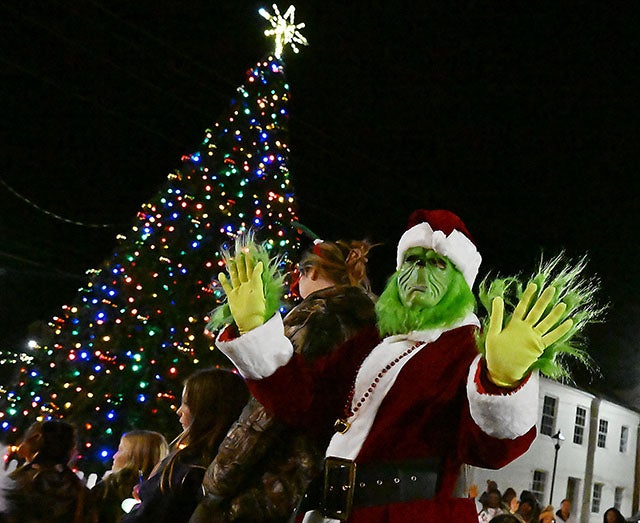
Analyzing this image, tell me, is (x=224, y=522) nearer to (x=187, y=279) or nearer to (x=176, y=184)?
(x=187, y=279)

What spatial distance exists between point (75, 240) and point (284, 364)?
66.8 ft

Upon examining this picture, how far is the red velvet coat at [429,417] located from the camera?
7.37ft

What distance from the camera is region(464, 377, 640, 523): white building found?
2831 cm

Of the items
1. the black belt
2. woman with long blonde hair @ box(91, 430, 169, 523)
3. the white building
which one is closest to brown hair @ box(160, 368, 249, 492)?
woman with long blonde hair @ box(91, 430, 169, 523)

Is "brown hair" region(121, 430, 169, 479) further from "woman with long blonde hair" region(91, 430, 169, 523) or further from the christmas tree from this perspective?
the christmas tree

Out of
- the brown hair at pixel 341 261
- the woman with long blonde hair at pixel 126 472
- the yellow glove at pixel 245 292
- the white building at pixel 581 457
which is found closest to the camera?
the yellow glove at pixel 245 292

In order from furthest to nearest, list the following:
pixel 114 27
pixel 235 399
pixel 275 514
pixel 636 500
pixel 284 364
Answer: pixel 636 500
pixel 114 27
pixel 235 399
pixel 275 514
pixel 284 364

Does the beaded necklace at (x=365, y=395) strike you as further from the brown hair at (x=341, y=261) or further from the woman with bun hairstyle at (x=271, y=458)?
the brown hair at (x=341, y=261)

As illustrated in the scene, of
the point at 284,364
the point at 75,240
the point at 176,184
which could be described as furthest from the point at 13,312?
the point at 284,364

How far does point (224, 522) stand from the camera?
2867 mm

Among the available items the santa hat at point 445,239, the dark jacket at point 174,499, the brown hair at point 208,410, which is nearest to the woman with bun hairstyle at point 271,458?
the santa hat at point 445,239

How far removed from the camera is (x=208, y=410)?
12.7 feet

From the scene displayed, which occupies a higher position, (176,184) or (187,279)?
(176,184)

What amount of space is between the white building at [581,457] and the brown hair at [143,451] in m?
23.6
